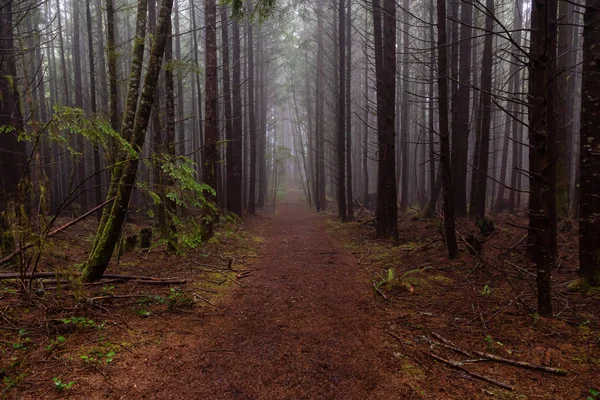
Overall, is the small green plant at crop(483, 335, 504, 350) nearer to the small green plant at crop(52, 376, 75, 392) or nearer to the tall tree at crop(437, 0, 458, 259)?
the tall tree at crop(437, 0, 458, 259)

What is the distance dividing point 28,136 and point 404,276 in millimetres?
6593

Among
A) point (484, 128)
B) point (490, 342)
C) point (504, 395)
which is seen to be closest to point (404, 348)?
point (490, 342)

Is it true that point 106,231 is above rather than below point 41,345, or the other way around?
above

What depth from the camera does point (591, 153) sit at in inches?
202

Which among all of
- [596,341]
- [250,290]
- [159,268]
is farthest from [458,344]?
[159,268]

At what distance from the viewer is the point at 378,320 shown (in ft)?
16.3

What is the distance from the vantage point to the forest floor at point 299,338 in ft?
10.6

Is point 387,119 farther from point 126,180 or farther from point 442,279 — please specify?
point 126,180

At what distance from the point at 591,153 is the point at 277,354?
5423 mm

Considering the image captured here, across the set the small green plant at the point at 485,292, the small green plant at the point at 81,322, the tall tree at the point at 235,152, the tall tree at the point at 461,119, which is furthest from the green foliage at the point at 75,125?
the tall tree at the point at 235,152

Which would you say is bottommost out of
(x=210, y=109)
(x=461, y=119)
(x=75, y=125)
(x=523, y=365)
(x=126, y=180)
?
(x=523, y=365)

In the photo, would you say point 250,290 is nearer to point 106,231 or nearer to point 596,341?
point 106,231

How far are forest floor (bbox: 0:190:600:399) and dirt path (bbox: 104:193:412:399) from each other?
2cm

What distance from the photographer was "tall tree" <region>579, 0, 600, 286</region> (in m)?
5.10
